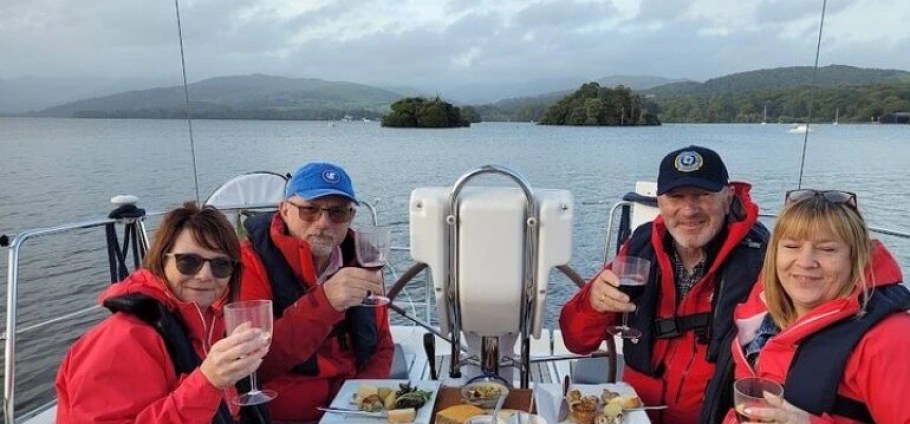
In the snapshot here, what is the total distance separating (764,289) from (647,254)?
65 centimetres

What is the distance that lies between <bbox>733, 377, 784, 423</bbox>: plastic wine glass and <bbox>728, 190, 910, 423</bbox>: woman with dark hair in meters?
0.01

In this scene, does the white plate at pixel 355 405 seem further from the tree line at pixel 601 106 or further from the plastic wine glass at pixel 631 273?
the tree line at pixel 601 106

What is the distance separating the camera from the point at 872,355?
57.4 inches

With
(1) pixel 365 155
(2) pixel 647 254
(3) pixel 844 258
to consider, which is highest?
(3) pixel 844 258

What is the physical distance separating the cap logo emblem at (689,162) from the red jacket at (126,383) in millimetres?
1746

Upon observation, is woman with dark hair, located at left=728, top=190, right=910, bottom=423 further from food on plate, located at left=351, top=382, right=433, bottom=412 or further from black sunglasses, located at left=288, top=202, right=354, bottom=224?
black sunglasses, located at left=288, top=202, right=354, bottom=224

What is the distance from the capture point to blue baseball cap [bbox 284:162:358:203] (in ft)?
8.17

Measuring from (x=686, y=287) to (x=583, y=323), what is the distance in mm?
416

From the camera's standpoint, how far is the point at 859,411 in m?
1.52

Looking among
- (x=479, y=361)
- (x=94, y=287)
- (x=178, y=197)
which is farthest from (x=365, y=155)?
(x=479, y=361)

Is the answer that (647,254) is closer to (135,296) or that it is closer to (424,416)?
(424,416)

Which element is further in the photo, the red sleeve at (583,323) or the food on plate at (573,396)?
the red sleeve at (583,323)

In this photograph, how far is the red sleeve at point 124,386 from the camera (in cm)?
143

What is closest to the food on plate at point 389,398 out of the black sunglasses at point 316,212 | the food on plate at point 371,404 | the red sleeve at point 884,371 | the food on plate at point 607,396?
the food on plate at point 371,404
